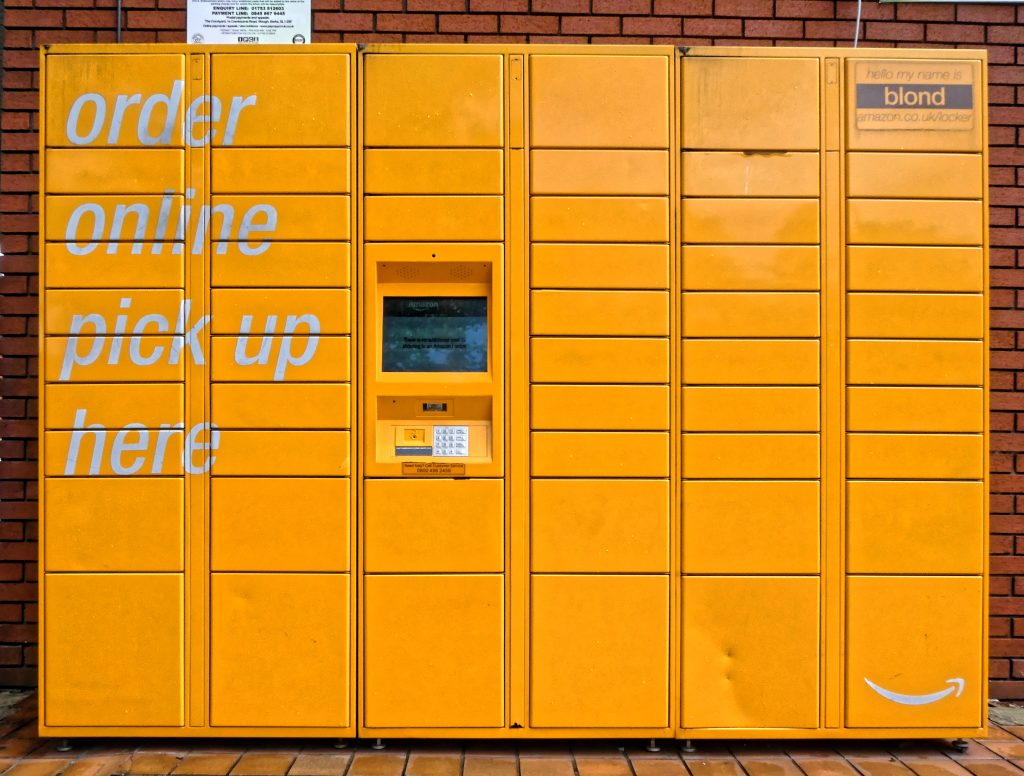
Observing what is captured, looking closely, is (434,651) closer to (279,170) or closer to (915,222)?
(279,170)

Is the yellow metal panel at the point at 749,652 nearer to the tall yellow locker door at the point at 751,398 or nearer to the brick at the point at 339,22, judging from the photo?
the tall yellow locker door at the point at 751,398

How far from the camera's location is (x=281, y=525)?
9.76ft

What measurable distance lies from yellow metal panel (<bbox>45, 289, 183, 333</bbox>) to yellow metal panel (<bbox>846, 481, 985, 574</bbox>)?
9.83ft

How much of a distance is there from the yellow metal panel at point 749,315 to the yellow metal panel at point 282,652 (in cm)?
186

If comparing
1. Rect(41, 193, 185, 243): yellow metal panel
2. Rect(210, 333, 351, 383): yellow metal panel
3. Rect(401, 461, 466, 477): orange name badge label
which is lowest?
Rect(401, 461, 466, 477): orange name badge label

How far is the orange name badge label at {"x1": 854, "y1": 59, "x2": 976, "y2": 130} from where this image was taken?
302 centimetres

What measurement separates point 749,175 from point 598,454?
1352mm

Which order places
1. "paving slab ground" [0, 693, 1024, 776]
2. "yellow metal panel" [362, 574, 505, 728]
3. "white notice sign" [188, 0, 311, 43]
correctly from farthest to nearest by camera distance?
"white notice sign" [188, 0, 311, 43] < "yellow metal panel" [362, 574, 505, 728] < "paving slab ground" [0, 693, 1024, 776]

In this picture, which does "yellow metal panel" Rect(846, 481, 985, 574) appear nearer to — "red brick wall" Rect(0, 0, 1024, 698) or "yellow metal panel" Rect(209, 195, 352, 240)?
"red brick wall" Rect(0, 0, 1024, 698)

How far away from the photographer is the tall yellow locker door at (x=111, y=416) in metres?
2.98

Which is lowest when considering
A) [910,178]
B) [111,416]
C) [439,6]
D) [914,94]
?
[111,416]

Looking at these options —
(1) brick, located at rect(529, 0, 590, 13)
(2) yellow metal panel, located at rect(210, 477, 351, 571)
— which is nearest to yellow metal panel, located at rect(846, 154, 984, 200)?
(1) brick, located at rect(529, 0, 590, 13)

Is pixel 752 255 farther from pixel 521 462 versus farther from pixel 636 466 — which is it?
pixel 521 462

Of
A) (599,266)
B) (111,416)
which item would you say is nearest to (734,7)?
(599,266)
